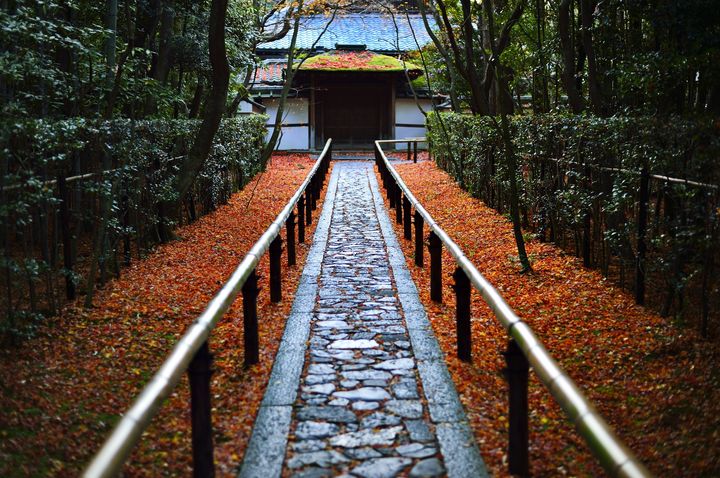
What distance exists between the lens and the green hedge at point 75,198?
6.09 meters

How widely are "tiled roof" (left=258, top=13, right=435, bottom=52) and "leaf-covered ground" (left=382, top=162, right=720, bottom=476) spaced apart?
26.3 meters

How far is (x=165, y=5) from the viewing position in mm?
13219

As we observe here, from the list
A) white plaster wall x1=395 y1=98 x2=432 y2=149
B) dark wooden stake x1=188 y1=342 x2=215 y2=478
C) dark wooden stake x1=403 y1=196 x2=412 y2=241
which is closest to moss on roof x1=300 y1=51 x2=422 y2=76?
white plaster wall x1=395 y1=98 x2=432 y2=149

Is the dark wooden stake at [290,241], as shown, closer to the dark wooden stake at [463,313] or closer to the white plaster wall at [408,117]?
the dark wooden stake at [463,313]

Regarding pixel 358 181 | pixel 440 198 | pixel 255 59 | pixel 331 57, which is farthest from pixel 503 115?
pixel 331 57

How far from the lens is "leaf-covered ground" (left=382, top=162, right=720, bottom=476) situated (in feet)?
14.2

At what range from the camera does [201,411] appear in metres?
3.66

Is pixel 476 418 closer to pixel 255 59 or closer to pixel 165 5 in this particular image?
pixel 165 5

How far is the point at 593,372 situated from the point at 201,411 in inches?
Result: 132

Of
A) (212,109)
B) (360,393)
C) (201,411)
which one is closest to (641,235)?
(360,393)

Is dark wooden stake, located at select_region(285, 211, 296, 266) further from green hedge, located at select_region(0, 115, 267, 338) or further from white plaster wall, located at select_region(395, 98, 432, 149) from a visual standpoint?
white plaster wall, located at select_region(395, 98, 432, 149)

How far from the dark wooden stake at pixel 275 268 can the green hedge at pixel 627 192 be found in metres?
3.47

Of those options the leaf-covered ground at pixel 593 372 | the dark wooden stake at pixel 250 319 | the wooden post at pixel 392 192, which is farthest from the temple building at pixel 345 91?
the dark wooden stake at pixel 250 319

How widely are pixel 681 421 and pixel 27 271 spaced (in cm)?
509
